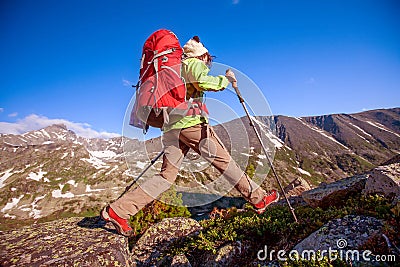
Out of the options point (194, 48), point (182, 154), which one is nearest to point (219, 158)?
point (182, 154)

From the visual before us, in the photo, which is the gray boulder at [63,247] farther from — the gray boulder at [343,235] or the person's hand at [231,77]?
the person's hand at [231,77]

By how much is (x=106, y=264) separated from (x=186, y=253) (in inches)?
89.8

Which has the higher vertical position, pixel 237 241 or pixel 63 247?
pixel 63 247

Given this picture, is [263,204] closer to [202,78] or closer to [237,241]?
[237,241]

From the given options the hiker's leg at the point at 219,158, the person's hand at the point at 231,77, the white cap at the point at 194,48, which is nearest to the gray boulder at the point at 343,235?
the hiker's leg at the point at 219,158

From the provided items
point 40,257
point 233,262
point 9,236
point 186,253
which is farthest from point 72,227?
point 233,262

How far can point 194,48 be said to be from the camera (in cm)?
703

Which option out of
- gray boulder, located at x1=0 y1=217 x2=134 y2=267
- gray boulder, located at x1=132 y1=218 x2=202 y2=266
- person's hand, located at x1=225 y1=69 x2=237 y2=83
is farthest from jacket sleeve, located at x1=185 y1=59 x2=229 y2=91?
gray boulder, located at x1=132 y1=218 x2=202 y2=266

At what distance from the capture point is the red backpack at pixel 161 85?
619 cm

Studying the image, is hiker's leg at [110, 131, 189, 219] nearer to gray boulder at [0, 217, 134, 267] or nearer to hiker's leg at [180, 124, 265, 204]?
hiker's leg at [180, 124, 265, 204]

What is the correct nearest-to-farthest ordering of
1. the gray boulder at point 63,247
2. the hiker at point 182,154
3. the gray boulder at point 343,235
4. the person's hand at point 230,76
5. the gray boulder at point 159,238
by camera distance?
the gray boulder at point 343,235
the gray boulder at point 63,247
the hiker at point 182,154
the person's hand at point 230,76
the gray boulder at point 159,238

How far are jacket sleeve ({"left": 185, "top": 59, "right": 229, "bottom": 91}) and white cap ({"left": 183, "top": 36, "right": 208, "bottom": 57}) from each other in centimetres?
63

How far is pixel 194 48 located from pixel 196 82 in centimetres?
129

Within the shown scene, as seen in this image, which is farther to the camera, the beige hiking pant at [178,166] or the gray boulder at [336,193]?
the gray boulder at [336,193]
